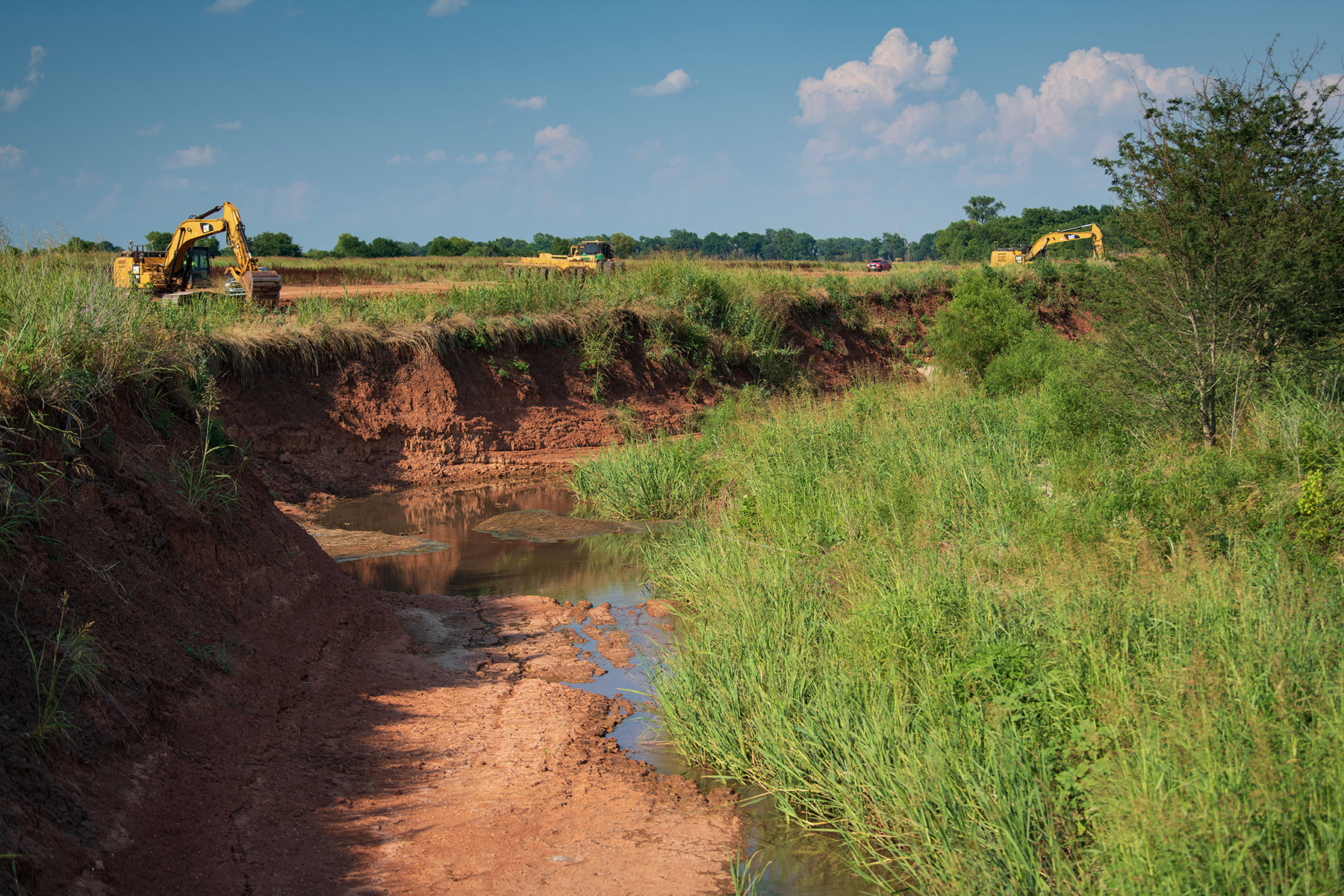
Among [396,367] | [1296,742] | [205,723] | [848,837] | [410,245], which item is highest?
[410,245]

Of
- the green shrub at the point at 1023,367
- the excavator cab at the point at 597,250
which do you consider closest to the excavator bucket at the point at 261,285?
the green shrub at the point at 1023,367

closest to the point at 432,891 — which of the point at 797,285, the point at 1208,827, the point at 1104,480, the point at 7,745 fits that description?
the point at 7,745

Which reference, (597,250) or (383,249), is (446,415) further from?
(383,249)

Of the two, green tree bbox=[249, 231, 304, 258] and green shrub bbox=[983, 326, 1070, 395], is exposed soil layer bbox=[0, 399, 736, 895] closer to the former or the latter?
green shrub bbox=[983, 326, 1070, 395]

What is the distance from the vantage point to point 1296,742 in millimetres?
3434

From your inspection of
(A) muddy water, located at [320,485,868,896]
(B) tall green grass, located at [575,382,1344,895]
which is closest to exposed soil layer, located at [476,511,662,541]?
(A) muddy water, located at [320,485,868,896]

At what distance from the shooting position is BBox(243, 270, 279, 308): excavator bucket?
1986cm

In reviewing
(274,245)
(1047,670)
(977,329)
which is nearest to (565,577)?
(1047,670)

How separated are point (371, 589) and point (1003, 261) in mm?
38808

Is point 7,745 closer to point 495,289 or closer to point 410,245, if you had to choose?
point 495,289

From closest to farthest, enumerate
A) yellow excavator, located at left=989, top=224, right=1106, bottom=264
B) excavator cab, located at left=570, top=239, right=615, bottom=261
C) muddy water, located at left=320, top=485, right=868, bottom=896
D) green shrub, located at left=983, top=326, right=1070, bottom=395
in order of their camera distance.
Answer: muddy water, located at left=320, top=485, right=868, bottom=896 → green shrub, located at left=983, top=326, right=1070, bottom=395 → excavator cab, located at left=570, top=239, right=615, bottom=261 → yellow excavator, located at left=989, top=224, right=1106, bottom=264

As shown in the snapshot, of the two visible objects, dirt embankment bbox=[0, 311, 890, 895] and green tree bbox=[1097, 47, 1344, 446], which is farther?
green tree bbox=[1097, 47, 1344, 446]

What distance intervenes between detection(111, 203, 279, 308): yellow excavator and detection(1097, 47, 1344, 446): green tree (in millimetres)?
16230

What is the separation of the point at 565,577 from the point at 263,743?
5039 mm
